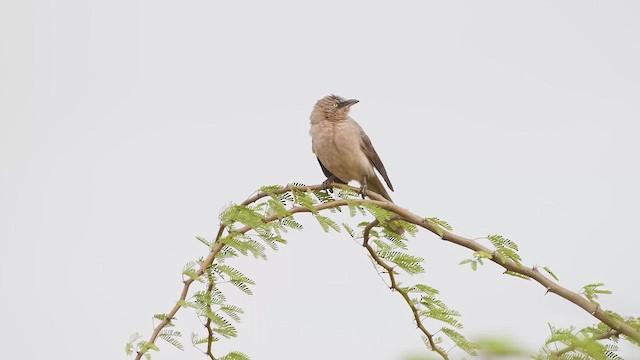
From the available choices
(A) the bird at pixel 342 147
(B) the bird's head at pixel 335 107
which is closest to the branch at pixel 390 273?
(A) the bird at pixel 342 147

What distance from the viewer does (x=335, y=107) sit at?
629 cm

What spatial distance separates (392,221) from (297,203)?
387mm

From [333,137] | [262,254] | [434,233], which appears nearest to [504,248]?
[434,233]

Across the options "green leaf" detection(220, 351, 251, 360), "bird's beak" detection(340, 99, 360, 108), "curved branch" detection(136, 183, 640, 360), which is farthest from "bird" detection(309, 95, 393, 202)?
"green leaf" detection(220, 351, 251, 360)

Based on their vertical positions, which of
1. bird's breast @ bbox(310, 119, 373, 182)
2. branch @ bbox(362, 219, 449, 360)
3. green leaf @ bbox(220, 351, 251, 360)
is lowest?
green leaf @ bbox(220, 351, 251, 360)

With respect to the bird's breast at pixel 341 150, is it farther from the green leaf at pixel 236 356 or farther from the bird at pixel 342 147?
the green leaf at pixel 236 356

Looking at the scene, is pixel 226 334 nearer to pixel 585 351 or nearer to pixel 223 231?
pixel 223 231

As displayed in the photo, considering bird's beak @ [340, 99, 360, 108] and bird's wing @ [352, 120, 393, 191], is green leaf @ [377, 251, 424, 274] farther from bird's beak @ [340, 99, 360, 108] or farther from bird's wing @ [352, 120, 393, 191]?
bird's beak @ [340, 99, 360, 108]

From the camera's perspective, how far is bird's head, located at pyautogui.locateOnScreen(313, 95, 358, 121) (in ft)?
20.6

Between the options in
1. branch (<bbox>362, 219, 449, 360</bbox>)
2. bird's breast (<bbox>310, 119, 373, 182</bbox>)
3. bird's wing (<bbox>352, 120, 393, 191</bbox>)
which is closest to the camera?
branch (<bbox>362, 219, 449, 360</bbox>)

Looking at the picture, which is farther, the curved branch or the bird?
the bird

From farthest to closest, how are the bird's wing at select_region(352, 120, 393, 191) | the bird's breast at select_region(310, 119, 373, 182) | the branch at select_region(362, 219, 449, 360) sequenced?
the bird's wing at select_region(352, 120, 393, 191)
the bird's breast at select_region(310, 119, 373, 182)
the branch at select_region(362, 219, 449, 360)

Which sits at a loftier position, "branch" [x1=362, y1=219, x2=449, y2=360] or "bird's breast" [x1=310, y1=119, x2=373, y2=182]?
"bird's breast" [x1=310, y1=119, x2=373, y2=182]

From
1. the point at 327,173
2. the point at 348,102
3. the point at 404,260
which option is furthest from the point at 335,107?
the point at 404,260
